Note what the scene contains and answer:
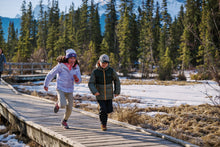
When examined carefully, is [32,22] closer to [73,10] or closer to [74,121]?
[73,10]

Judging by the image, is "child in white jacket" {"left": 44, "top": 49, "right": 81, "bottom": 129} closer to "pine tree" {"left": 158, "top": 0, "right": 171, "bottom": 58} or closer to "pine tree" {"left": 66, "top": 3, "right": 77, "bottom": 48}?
"pine tree" {"left": 66, "top": 3, "right": 77, "bottom": 48}

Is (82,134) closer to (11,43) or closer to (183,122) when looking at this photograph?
(183,122)

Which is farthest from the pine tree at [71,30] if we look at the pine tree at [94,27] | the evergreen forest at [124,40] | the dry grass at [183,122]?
the dry grass at [183,122]

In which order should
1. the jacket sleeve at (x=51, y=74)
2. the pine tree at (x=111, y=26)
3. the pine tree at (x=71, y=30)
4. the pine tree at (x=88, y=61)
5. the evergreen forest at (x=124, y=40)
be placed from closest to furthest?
the jacket sleeve at (x=51, y=74)
the pine tree at (x=88, y=61)
the evergreen forest at (x=124, y=40)
the pine tree at (x=71, y=30)
the pine tree at (x=111, y=26)

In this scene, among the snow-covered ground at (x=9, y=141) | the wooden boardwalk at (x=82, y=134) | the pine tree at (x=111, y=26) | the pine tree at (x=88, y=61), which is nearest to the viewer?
the wooden boardwalk at (x=82, y=134)

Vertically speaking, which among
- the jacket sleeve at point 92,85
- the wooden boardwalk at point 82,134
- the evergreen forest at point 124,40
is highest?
the evergreen forest at point 124,40

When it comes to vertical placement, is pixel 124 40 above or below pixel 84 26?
below

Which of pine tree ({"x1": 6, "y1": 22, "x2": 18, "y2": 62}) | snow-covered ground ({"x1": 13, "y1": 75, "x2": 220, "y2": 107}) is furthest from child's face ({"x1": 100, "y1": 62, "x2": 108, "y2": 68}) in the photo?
pine tree ({"x1": 6, "y1": 22, "x2": 18, "y2": 62})

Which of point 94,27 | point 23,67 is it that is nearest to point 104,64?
point 23,67

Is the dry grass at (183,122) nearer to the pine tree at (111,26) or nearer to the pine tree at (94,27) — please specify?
the pine tree at (111,26)

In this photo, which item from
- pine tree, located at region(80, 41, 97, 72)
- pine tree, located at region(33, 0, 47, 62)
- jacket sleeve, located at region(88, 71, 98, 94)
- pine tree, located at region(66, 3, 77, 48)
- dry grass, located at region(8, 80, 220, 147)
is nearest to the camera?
jacket sleeve, located at region(88, 71, 98, 94)

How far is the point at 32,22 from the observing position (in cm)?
6675

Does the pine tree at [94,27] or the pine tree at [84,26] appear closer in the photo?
the pine tree at [94,27]

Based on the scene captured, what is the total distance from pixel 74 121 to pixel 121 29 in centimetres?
3731
